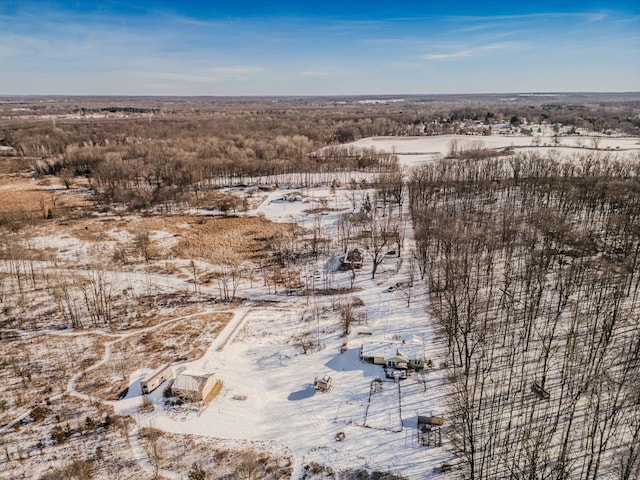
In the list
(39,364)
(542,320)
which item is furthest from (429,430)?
(39,364)

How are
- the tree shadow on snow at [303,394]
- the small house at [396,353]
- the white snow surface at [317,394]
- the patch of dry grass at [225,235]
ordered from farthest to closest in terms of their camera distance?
Result: the patch of dry grass at [225,235] < the small house at [396,353] < the tree shadow on snow at [303,394] < the white snow surface at [317,394]

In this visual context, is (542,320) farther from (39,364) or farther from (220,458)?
(39,364)

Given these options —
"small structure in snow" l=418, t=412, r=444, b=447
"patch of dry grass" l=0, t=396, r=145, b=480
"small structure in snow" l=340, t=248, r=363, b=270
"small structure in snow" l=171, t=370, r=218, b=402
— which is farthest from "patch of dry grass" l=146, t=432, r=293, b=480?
"small structure in snow" l=340, t=248, r=363, b=270

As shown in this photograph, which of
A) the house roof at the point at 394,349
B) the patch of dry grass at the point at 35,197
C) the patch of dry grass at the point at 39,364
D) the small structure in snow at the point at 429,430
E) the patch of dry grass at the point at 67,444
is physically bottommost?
the patch of dry grass at the point at 67,444

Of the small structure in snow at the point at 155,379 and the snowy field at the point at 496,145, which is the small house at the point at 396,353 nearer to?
the small structure in snow at the point at 155,379

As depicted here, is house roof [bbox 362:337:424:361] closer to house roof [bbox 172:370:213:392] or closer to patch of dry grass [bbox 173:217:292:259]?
house roof [bbox 172:370:213:392]

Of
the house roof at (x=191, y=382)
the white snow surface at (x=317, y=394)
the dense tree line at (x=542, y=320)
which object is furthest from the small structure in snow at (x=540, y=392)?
the house roof at (x=191, y=382)

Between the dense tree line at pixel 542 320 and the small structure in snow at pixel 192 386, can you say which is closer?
the dense tree line at pixel 542 320
